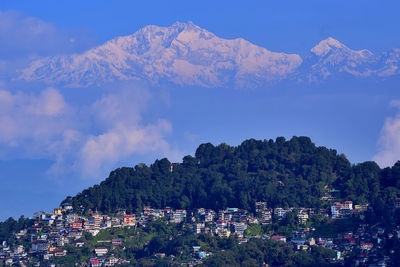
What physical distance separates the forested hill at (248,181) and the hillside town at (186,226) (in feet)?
2.71

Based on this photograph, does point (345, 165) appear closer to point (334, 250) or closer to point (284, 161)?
point (284, 161)

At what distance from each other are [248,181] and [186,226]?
6.09m

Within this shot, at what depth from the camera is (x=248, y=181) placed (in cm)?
7488

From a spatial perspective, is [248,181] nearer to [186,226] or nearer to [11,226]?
[186,226]

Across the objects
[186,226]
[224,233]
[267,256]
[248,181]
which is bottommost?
[267,256]

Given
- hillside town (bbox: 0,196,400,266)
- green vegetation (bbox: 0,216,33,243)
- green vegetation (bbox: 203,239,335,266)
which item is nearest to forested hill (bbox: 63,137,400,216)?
hillside town (bbox: 0,196,400,266)

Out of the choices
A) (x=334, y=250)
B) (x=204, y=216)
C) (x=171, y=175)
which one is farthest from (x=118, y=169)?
(x=334, y=250)

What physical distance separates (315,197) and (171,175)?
1076 centimetres

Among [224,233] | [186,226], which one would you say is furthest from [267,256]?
[186,226]

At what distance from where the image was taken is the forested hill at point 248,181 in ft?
240

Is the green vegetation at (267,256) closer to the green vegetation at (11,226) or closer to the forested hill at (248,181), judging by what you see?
the forested hill at (248,181)

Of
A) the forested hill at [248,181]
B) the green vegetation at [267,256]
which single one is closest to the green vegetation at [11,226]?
the forested hill at [248,181]

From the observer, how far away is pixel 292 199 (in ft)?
237

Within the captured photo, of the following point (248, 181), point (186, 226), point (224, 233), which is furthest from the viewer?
point (248, 181)
